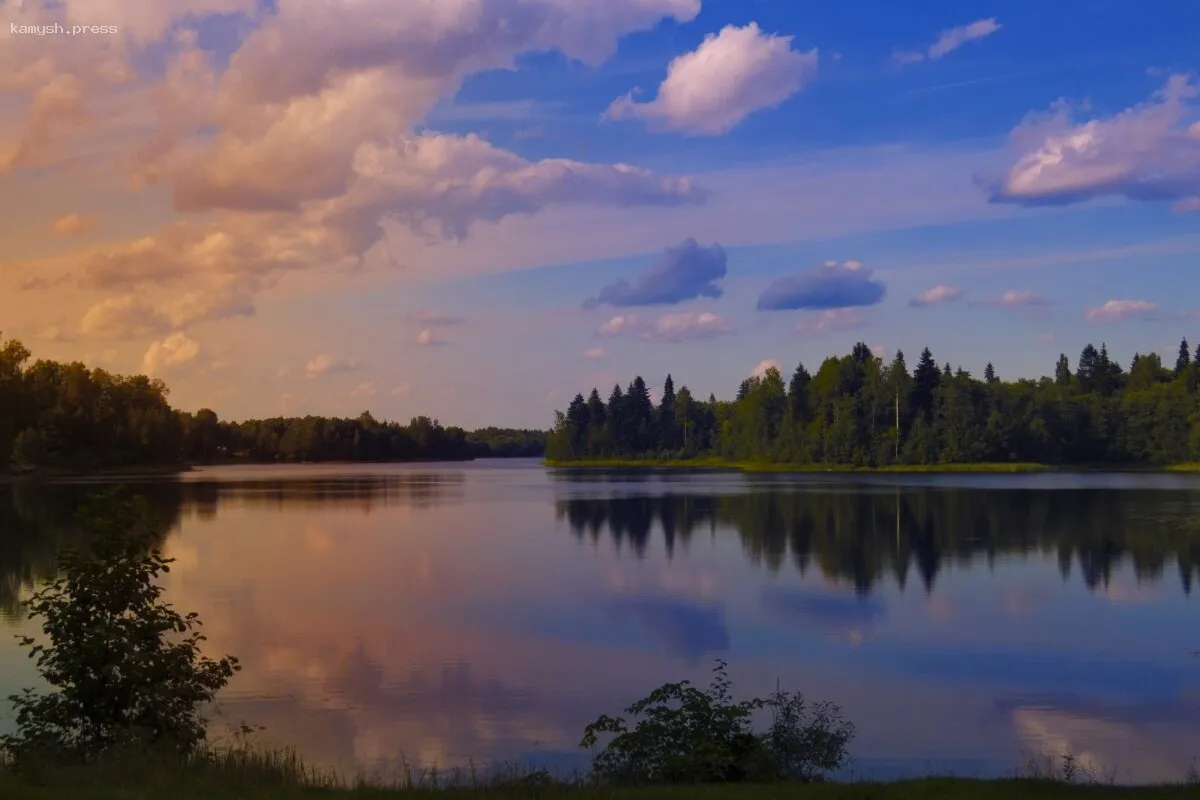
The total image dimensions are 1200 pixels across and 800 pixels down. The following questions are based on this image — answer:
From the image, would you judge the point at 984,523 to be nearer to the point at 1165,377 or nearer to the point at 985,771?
the point at 985,771

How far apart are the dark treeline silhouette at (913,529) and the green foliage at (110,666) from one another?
2334cm

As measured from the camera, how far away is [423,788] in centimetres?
1093

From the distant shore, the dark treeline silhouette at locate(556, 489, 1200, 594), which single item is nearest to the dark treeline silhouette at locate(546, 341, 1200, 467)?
the distant shore

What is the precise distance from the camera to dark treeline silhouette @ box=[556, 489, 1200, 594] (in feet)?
125

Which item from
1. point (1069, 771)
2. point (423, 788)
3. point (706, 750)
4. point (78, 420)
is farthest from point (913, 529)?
point (78, 420)

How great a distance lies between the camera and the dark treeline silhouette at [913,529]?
3806 centimetres

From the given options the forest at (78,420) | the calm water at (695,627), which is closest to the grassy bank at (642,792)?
the calm water at (695,627)

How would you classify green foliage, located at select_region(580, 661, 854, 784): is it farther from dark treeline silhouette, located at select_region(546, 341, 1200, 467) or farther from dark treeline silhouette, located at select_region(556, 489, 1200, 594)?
dark treeline silhouette, located at select_region(546, 341, 1200, 467)

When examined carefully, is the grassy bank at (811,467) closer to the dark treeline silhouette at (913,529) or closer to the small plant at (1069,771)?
the dark treeline silhouette at (913,529)

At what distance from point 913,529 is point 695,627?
27711 mm

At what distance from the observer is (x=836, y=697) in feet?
62.7

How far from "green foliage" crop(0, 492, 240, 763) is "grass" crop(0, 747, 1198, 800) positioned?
82cm

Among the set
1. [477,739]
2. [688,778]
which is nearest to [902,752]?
[688,778]

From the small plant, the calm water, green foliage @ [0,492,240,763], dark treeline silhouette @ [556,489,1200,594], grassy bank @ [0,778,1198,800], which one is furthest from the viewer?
dark treeline silhouette @ [556,489,1200,594]
